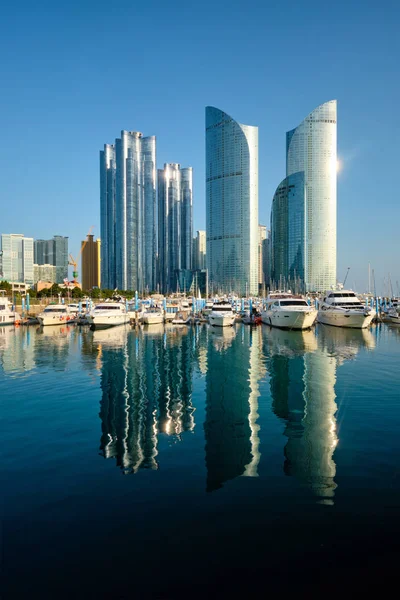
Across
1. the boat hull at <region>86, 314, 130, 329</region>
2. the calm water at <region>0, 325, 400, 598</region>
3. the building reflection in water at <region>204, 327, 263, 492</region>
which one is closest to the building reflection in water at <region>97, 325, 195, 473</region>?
the calm water at <region>0, 325, 400, 598</region>

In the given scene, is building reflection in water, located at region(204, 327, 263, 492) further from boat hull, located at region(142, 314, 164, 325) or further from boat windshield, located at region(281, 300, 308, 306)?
boat hull, located at region(142, 314, 164, 325)

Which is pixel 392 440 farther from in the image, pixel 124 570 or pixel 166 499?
pixel 124 570

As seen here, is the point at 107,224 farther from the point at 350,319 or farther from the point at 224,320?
the point at 350,319

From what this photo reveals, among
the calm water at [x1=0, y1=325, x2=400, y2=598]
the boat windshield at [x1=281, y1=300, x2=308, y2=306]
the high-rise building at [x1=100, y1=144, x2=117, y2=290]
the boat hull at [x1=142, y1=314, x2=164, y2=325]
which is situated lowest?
the calm water at [x1=0, y1=325, x2=400, y2=598]

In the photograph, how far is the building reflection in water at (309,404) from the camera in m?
11.4

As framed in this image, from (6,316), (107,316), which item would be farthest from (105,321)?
(6,316)

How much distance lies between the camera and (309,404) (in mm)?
18422

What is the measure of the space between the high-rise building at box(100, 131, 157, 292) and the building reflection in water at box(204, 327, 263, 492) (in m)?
152

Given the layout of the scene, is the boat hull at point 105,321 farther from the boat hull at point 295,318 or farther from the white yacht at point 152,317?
the boat hull at point 295,318

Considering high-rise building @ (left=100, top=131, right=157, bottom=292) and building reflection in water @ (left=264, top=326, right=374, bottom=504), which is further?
high-rise building @ (left=100, top=131, right=157, bottom=292)

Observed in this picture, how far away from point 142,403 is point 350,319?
46195mm

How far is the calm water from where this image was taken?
7.24 meters

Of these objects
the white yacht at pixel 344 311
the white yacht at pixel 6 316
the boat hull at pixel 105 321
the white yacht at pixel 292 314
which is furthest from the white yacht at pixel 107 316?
the white yacht at pixel 344 311

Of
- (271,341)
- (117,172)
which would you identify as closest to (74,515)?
(271,341)
